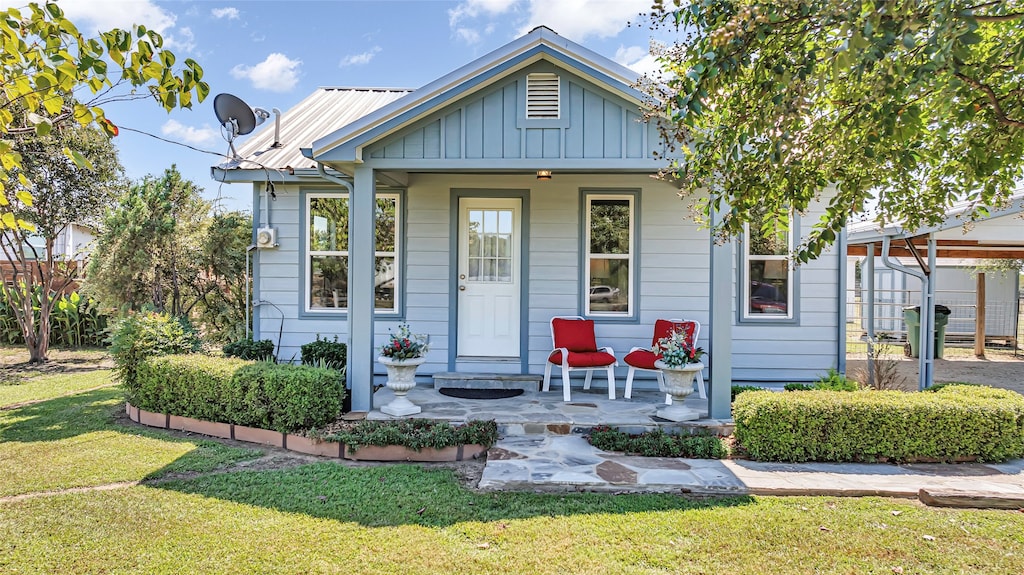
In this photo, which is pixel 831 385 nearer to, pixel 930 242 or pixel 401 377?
pixel 930 242

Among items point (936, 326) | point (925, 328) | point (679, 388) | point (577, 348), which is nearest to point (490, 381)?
point (577, 348)

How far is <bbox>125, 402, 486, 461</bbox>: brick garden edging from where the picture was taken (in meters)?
4.56

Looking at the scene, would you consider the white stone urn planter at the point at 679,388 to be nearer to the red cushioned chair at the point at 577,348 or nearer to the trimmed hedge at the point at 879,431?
the trimmed hedge at the point at 879,431

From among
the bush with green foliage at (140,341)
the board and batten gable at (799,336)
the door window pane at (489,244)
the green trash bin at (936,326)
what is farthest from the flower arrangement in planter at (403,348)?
the green trash bin at (936,326)

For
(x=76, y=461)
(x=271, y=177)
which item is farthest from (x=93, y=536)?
(x=271, y=177)

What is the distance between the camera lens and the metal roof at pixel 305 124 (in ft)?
22.3

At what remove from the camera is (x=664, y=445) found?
4562mm

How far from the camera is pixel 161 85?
191 cm

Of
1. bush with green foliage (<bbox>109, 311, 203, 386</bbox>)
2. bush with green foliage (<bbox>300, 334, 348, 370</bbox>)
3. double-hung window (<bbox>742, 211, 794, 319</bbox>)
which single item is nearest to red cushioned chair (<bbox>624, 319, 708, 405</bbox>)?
double-hung window (<bbox>742, 211, 794, 319</bbox>)

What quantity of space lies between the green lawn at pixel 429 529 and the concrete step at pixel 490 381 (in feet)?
7.43

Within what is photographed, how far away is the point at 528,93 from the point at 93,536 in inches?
183

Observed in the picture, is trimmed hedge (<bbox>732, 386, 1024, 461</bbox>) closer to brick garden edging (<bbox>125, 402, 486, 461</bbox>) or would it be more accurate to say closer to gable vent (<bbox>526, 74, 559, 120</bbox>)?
brick garden edging (<bbox>125, 402, 486, 461</bbox>)

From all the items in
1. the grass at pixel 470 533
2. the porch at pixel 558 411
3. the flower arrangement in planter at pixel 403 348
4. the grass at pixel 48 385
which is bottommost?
the grass at pixel 470 533

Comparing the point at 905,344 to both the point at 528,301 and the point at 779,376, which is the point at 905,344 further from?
the point at 528,301
